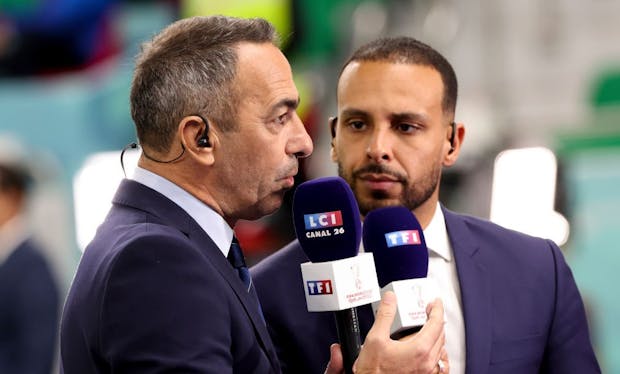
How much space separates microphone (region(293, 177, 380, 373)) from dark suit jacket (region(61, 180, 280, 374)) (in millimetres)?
143

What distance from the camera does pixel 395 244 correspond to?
2244mm

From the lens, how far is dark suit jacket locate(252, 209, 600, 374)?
8.13 ft

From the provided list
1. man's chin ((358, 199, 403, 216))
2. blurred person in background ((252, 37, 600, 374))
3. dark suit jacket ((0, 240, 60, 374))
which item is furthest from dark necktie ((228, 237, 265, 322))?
dark suit jacket ((0, 240, 60, 374))

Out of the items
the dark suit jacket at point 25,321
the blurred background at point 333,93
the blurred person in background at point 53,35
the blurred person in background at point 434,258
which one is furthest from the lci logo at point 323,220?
the blurred person in background at point 53,35

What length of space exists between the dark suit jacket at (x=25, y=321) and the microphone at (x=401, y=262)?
2604 mm

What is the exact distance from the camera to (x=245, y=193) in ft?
7.05

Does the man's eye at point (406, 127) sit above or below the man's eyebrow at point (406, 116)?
below

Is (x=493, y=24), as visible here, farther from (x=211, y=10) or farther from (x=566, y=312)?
(x=566, y=312)

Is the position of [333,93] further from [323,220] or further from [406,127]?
[323,220]

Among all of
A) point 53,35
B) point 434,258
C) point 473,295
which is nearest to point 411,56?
point 434,258

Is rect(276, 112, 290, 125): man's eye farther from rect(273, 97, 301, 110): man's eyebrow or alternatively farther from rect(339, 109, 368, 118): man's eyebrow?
rect(339, 109, 368, 118): man's eyebrow

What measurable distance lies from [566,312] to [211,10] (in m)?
4.67

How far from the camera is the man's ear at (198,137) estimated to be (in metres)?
2.07

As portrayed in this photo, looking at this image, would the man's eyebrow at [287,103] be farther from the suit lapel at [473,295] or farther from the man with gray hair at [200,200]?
the suit lapel at [473,295]
